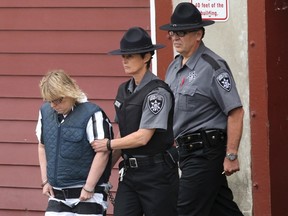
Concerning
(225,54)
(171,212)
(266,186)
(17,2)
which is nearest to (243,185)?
(266,186)

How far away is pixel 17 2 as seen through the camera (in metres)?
8.98

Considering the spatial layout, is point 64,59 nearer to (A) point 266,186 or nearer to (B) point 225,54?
(B) point 225,54

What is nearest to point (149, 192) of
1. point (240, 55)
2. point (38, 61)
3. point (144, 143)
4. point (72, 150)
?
point (144, 143)

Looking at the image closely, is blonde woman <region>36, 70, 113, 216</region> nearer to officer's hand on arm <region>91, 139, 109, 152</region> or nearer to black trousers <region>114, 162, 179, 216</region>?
officer's hand on arm <region>91, 139, 109, 152</region>

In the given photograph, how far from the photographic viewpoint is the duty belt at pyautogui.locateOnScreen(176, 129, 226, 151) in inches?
290

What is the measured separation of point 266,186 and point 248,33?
47.6 inches

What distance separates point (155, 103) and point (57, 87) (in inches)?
25.6

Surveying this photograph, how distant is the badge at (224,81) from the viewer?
287 inches

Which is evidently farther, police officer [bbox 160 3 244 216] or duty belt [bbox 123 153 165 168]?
police officer [bbox 160 3 244 216]

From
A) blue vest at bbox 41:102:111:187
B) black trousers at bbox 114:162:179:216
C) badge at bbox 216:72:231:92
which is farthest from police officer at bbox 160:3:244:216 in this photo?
blue vest at bbox 41:102:111:187

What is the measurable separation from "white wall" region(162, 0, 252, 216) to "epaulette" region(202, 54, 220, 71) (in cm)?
99

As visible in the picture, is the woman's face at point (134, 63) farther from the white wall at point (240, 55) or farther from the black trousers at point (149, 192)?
the white wall at point (240, 55)

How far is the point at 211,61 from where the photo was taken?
24.3 feet

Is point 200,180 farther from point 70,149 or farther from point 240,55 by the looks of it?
point 240,55
